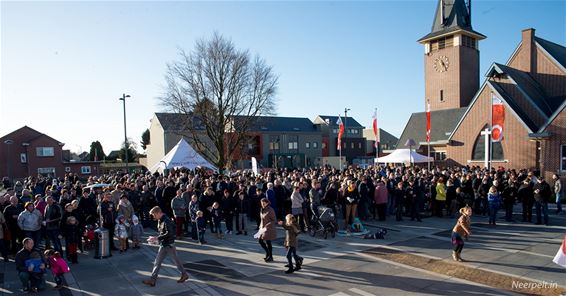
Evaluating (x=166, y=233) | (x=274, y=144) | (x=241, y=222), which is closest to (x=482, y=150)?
(x=241, y=222)

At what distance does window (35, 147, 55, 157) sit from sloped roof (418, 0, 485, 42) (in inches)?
1826

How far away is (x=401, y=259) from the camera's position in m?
9.92

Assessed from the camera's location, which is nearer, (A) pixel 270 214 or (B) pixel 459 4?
(A) pixel 270 214

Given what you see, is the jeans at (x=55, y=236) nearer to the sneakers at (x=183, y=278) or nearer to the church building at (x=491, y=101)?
the sneakers at (x=183, y=278)

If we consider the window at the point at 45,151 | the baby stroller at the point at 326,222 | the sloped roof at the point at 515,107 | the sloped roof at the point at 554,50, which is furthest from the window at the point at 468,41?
the window at the point at 45,151

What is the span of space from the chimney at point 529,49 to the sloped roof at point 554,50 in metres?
0.61

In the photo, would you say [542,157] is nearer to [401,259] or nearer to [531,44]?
[531,44]

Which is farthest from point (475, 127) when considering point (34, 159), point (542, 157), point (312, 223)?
point (34, 159)

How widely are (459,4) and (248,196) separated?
132 ft

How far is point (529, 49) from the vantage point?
32219mm

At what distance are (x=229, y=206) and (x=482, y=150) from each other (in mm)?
25078

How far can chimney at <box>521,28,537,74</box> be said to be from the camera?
1256 inches

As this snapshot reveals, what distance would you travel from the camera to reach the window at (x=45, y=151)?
43.7m

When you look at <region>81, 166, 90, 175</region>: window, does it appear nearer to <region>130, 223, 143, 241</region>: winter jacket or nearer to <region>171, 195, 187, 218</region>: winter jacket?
<region>171, 195, 187, 218</region>: winter jacket
